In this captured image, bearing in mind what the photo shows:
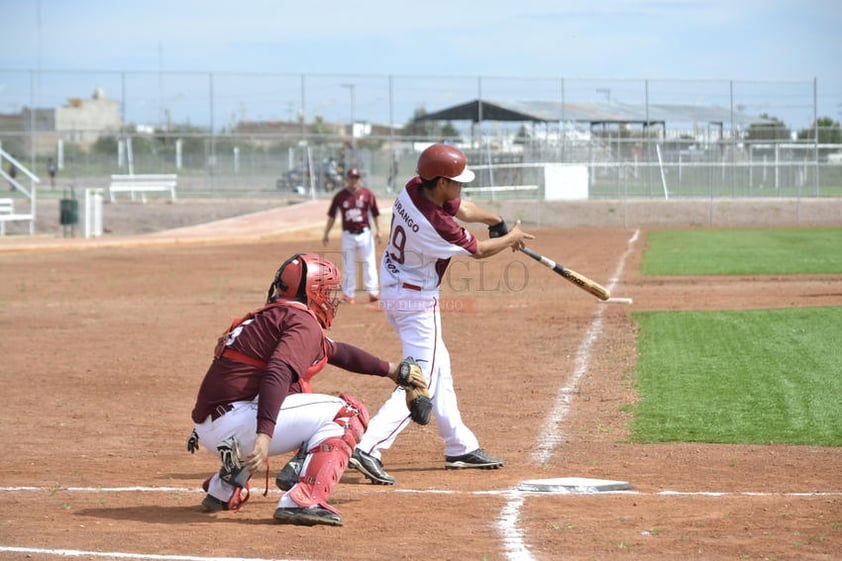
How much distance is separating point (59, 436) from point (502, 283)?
1298 centimetres

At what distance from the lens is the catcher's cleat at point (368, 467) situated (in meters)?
6.99

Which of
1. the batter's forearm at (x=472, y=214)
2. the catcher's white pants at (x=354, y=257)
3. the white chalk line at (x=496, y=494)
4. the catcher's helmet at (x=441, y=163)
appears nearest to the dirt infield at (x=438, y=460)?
the white chalk line at (x=496, y=494)

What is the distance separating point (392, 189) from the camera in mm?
49562

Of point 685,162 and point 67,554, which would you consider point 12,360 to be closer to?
point 67,554

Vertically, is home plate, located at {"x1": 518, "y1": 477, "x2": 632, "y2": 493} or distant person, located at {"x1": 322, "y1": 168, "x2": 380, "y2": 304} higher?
distant person, located at {"x1": 322, "y1": 168, "x2": 380, "y2": 304}

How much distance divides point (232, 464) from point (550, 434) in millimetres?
3645

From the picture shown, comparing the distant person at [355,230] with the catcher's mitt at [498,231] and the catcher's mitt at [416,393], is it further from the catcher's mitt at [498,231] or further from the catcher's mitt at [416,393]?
the catcher's mitt at [416,393]

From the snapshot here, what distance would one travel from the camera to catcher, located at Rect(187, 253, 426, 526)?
5773 mm

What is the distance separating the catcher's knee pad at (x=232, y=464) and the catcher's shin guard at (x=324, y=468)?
29 cm

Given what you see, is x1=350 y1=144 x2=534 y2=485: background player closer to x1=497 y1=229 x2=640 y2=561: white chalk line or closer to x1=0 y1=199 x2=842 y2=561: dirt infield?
x1=0 y1=199 x2=842 y2=561: dirt infield

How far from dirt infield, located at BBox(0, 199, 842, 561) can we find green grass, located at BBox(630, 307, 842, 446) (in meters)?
0.31

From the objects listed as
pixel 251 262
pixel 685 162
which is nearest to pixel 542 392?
pixel 251 262

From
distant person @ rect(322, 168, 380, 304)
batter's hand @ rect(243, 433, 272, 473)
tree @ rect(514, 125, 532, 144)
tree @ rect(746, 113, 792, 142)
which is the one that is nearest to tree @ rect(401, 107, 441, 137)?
tree @ rect(514, 125, 532, 144)

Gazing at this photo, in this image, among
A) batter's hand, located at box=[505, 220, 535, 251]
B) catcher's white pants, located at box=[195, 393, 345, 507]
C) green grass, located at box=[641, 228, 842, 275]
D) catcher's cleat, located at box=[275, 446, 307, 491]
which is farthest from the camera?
green grass, located at box=[641, 228, 842, 275]
